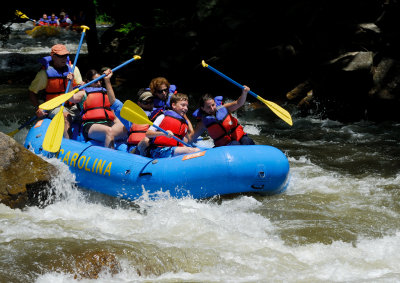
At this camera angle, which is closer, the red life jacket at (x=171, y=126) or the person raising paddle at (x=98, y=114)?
the red life jacket at (x=171, y=126)

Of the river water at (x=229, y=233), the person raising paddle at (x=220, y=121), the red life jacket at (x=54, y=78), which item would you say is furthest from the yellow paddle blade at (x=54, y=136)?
the person raising paddle at (x=220, y=121)

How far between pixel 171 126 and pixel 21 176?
1.46m

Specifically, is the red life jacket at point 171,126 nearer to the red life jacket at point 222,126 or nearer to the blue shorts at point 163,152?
the blue shorts at point 163,152

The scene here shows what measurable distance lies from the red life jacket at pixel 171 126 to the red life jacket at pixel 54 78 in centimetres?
167

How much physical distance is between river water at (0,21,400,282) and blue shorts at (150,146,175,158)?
0.52 metres

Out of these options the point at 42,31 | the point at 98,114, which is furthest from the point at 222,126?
the point at 42,31

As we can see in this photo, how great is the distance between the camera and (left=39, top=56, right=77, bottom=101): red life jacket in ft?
20.6

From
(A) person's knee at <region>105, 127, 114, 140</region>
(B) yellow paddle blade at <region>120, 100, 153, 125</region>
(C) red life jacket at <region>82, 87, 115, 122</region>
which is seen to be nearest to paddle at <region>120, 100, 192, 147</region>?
(B) yellow paddle blade at <region>120, 100, 153, 125</region>

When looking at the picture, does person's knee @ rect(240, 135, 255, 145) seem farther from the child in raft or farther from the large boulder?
the large boulder

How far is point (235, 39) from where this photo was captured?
11328 mm

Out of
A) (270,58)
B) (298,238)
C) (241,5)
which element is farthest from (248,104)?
(298,238)

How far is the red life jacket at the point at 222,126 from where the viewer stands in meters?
5.40

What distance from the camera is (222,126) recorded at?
5418mm

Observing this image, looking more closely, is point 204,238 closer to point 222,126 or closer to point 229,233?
point 229,233
